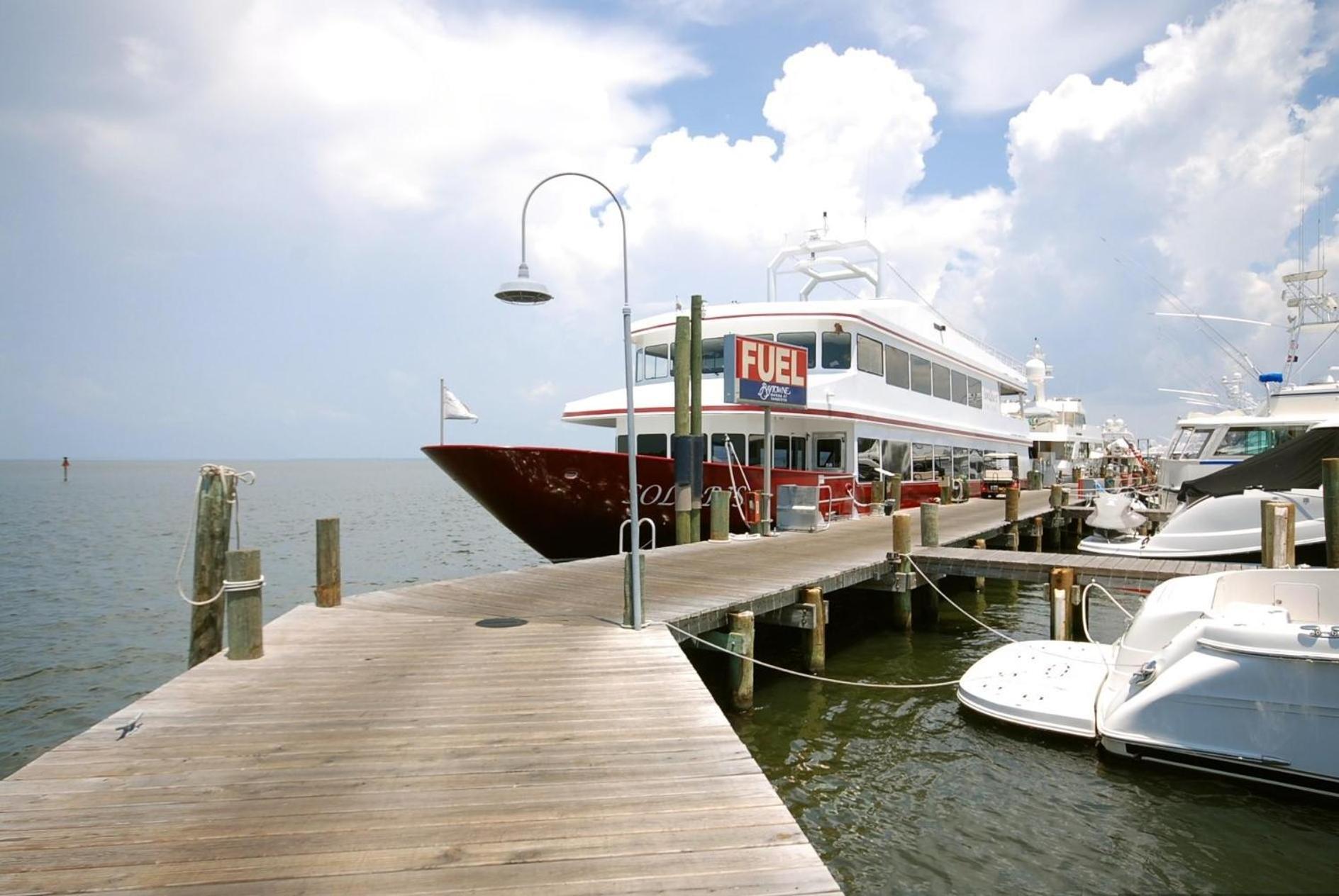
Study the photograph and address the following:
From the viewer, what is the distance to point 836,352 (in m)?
19.4

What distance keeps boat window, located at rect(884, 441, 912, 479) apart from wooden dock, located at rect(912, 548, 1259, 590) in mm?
7896

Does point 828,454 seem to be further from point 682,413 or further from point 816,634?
point 816,634

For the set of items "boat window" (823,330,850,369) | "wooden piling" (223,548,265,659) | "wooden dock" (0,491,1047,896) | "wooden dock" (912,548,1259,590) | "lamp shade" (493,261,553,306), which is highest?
"boat window" (823,330,850,369)

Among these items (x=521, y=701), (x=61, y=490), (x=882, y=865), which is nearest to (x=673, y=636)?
→ (x=521, y=701)

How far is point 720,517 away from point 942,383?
12699 mm

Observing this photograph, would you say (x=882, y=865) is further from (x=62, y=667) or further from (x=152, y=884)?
(x=62, y=667)

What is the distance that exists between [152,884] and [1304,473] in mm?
18550

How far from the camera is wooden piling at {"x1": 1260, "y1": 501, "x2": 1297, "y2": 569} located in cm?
1140

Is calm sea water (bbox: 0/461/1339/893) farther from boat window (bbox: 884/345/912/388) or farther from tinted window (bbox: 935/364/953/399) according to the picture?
tinted window (bbox: 935/364/953/399)

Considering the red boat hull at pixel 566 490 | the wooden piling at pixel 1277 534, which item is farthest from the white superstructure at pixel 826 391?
the wooden piling at pixel 1277 534

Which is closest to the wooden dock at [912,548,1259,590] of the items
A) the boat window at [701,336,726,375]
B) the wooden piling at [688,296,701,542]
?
the wooden piling at [688,296,701,542]

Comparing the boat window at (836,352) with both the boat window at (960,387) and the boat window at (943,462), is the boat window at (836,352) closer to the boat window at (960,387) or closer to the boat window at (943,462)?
the boat window at (943,462)

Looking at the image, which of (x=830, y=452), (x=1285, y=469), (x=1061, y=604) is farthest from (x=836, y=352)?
(x=1061, y=604)

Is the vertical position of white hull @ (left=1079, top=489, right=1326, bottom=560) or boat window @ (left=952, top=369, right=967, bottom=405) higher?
boat window @ (left=952, top=369, right=967, bottom=405)
